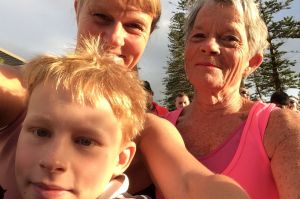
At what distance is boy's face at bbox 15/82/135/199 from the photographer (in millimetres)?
Answer: 1320

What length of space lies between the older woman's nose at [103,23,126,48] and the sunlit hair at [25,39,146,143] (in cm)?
15

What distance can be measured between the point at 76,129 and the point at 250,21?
1379 mm

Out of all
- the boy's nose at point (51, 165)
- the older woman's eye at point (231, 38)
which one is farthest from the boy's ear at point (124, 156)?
the older woman's eye at point (231, 38)

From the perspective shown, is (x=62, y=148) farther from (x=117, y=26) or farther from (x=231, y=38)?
(x=231, y=38)

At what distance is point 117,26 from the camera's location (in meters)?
1.84

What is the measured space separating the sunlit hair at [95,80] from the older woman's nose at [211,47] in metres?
0.70

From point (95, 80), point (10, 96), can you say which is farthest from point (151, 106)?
point (10, 96)

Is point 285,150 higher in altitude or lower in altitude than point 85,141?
lower

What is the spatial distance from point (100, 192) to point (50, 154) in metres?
0.26

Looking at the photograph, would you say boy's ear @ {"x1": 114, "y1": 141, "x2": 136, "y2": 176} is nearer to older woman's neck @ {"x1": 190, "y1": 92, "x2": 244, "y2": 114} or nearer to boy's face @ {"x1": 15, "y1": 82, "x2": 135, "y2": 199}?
boy's face @ {"x1": 15, "y1": 82, "x2": 135, "y2": 199}

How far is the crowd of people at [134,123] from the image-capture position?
1364 mm

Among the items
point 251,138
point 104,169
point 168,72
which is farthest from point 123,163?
point 168,72

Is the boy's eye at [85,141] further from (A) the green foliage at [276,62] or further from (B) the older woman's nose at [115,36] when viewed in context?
(A) the green foliage at [276,62]

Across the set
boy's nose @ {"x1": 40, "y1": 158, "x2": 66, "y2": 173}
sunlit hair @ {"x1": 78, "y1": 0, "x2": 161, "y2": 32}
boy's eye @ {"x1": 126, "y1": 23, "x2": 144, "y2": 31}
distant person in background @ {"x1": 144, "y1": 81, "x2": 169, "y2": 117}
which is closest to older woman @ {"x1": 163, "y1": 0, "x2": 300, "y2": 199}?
distant person in background @ {"x1": 144, "y1": 81, "x2": 169, "y2": 117}
